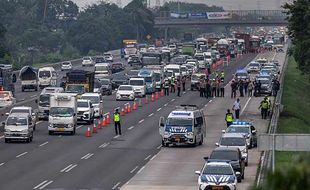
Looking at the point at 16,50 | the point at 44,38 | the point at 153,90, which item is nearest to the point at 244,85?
the point at 153,90

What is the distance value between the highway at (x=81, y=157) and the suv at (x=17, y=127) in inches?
16.3

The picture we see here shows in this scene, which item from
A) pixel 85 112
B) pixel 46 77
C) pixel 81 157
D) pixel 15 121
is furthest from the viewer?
pixel 46 77

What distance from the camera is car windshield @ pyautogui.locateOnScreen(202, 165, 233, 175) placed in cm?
3159

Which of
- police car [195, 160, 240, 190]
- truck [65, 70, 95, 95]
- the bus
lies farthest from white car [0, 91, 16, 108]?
police car [195, 160, 240, 190]

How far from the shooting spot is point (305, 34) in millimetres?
76125

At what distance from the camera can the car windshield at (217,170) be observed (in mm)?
31594

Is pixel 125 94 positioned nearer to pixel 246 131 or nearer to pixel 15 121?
pixel 15 121

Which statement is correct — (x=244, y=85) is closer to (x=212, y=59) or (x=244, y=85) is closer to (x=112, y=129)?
(x=112, y=129)

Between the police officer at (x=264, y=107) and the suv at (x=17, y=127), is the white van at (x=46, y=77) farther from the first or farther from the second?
the suv at (x=17, y=127)

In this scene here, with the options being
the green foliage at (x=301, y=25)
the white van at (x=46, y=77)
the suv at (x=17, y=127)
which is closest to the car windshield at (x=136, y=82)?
the white van at (x=46, y=77)

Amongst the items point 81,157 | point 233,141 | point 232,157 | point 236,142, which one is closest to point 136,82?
point 81,157

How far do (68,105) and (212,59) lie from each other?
89.3 meters

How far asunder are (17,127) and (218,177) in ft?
64.1

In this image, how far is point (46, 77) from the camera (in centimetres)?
9569
